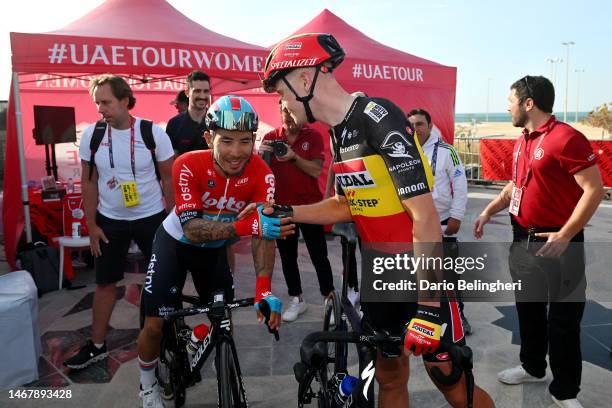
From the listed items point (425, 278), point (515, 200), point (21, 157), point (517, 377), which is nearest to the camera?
point (425, 278)

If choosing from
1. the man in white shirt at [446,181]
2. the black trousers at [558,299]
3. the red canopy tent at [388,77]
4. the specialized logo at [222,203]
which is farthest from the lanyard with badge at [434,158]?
the red canopy tent at [388,77]

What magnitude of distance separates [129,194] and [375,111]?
248 cm

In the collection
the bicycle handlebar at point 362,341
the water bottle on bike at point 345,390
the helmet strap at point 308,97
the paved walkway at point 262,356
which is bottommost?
the paved walkway at point 262,356

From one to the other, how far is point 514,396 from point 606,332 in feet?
5.65

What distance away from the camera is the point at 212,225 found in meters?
2.62

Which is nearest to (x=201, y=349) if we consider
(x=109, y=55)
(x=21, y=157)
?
(x=21, y=157)

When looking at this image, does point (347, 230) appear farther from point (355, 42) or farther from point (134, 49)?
point (355, 42)

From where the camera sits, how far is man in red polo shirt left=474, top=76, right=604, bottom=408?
291 cm

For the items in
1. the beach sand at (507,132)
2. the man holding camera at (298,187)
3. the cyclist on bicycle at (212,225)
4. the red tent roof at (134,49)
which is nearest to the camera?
the cyclist on bicycle at (212,225)

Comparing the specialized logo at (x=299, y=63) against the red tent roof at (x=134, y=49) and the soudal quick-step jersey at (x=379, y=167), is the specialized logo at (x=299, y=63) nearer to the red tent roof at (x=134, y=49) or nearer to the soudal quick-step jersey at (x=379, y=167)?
the soudal quick-step jersey at (x=379, y=167)

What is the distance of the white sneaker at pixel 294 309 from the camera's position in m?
4.86

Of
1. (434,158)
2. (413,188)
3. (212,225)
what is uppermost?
(434,158)

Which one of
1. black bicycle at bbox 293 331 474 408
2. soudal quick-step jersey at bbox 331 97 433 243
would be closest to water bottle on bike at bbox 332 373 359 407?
black bicycle at bbox 293 331 474 408

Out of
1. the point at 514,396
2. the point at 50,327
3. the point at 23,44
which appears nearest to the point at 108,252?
the point at 50,327
